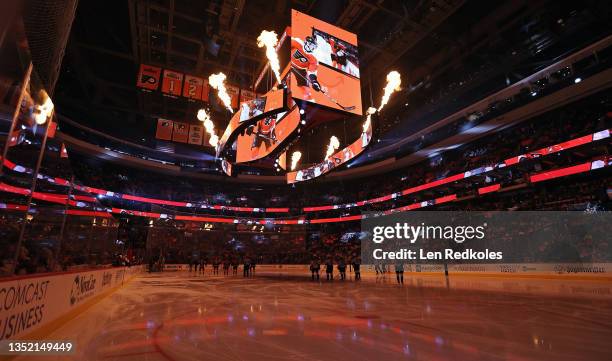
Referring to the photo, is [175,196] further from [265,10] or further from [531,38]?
[531,38]

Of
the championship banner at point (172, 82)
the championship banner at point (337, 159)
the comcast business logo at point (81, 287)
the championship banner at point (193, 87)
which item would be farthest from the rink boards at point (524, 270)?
the comcast business logo at point (81, 287)

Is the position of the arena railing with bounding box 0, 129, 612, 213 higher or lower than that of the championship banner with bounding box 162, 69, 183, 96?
lower

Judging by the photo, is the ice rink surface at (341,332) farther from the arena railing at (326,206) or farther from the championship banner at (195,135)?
the championship banner at (195,135)

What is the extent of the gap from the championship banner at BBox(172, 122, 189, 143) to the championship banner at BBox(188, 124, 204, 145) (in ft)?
0.70

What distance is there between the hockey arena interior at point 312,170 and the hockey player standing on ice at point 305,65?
0.04 meters

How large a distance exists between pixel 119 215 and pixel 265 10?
3024 cm

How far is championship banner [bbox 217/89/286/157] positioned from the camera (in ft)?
27.2

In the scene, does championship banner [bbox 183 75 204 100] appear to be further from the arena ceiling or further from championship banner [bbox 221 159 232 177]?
championship banner [bbox 221 159 232 177]

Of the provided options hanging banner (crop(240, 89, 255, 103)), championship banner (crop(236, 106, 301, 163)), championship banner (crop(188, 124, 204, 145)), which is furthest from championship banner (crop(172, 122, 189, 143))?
championship banner (crop(236, 106, 301, 163))

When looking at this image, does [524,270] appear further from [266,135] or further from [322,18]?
[322,18]

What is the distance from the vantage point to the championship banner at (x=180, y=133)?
16.8m

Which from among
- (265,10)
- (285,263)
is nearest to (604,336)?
(265,10)

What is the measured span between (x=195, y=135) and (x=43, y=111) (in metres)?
13.2

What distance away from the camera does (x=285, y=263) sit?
3531cm
